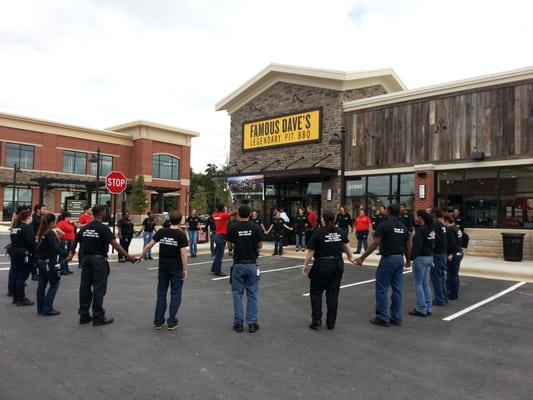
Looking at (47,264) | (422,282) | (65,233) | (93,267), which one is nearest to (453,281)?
(422,282)

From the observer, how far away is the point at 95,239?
22.1 feet

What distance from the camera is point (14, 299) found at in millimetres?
8000

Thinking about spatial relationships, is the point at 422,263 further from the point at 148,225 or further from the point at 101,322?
the point at 148,225

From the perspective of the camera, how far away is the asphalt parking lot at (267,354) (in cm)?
430

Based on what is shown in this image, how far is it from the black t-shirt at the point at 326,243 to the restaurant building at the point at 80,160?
3095 centimetres

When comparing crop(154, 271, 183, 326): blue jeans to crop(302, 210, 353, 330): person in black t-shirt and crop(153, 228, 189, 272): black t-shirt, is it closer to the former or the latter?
crop(153, 228, 189, 272): black t-shirt

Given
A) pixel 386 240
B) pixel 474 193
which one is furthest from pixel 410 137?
pixel 386 240

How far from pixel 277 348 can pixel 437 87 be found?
47.1ft

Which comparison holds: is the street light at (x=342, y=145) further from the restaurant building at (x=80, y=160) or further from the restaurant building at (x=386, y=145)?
the restaurant building at (x=80, y=160)

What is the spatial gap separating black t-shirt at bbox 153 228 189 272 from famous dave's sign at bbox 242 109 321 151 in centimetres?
1454

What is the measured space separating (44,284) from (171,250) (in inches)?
97.4

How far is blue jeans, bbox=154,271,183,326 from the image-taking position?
6.34m

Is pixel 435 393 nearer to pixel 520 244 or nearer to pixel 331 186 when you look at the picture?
pixel 520 244

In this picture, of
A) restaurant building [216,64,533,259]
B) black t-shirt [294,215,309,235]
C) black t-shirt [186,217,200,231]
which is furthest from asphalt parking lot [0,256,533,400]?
black t-shirt [294,215,309,235]
